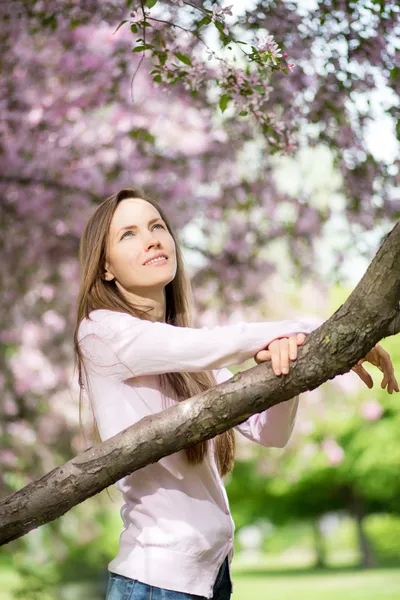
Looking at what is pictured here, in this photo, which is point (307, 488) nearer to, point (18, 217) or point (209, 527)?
point (18, 217)

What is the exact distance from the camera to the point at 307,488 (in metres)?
31.8

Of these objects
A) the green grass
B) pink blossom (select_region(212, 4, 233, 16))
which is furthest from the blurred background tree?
the green grass

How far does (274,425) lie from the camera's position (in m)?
2.47

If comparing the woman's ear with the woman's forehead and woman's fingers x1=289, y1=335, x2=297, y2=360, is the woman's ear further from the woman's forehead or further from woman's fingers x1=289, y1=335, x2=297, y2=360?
woman's fingers x1=289, y1=335, x2=297, y2=360

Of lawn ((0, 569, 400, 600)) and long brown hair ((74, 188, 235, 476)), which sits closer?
long brown hair ((74, 188, 235, 476))

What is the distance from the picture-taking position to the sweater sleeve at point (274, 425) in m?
2.44

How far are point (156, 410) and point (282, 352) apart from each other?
0.56m

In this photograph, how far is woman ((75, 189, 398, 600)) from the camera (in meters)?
2.18

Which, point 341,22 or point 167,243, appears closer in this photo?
point 167,243

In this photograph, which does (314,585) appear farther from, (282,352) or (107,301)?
(282,352)

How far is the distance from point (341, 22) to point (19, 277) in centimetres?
449

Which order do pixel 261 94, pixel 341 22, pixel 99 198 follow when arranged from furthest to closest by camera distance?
1. pixel 99 198
2. pixel 341 22
3. pixel 261 94

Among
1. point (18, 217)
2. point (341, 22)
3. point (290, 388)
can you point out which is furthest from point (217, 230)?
point (290, 388)

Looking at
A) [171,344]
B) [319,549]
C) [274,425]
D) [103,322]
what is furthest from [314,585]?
[171,344]
